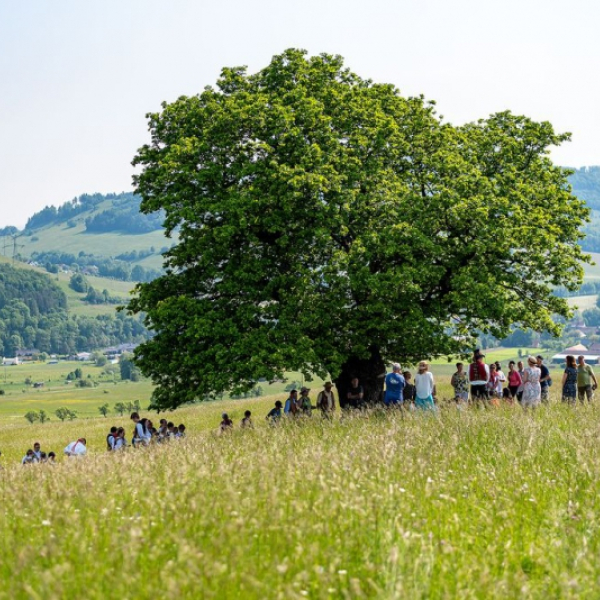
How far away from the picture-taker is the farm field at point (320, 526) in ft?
16.6

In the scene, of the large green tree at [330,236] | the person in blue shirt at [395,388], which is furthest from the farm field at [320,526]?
the large green tree at [330,236]

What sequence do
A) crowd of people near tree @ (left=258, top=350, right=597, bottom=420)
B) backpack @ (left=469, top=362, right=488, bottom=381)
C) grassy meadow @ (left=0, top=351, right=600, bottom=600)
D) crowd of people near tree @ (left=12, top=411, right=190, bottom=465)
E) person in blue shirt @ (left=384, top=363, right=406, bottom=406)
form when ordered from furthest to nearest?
backpack @ (left=469, top=362, right=488, bottom=381) < crowd of people near tree @ (left=12, top=411, right=190, bottom=465) < person in blue shirt @ (left=384, top=363, right=406, bottom=406) < crowd of people near tree @ (left=258, top=350, right=597, bottom=420) < grassy meadow @ (left=0, top=351, right=600, bottom=600)

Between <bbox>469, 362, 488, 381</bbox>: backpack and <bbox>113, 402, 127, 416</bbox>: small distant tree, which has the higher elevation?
<bbox>469, 362, 488, 381</bbox>: backpack

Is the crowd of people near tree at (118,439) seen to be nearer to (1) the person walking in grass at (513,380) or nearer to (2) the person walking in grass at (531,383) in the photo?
(2) the person walking in grass at (531,383)

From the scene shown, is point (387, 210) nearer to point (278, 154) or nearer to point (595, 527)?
point (278, 154)

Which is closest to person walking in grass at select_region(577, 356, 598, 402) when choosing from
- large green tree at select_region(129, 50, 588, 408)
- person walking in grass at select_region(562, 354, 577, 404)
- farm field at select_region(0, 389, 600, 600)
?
person walking in grass at select_region(562, 354, 577, 404)

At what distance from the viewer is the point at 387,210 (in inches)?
1046

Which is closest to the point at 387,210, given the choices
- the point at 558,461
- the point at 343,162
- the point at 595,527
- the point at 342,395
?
the point at 343,162

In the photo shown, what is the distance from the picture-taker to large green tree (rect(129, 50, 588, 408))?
2511 centimetres

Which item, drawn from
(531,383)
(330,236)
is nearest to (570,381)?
(531,383)

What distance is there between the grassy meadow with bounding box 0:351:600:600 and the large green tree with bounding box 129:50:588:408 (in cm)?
1487

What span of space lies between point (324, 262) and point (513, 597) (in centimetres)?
2198

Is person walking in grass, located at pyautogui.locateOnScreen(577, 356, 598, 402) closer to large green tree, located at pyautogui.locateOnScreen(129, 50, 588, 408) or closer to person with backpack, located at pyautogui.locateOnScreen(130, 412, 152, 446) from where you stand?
large green tree, located at pyautogui.locateOnScreen(129, 50, 588, 408)

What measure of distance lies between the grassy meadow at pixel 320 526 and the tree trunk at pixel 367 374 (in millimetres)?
17629
